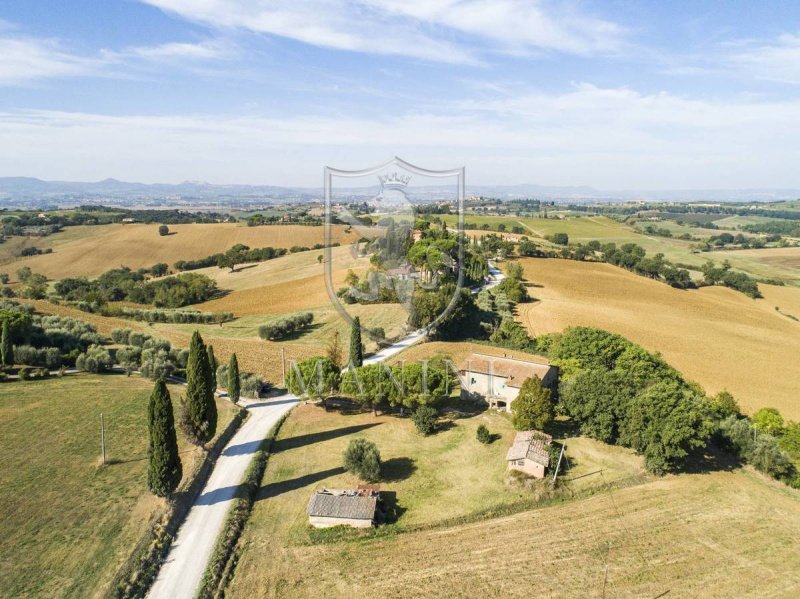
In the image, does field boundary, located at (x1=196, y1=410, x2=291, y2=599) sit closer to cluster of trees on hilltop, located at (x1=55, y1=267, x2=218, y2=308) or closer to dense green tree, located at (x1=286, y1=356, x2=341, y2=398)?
dense green tree, located at (x1=286, y1=356, x2=341, y2=398)

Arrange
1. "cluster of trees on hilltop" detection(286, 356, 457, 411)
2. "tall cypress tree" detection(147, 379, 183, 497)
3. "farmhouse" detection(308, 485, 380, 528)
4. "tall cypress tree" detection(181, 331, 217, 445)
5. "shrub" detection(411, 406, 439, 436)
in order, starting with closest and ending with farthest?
"farmhouse" detection(308, 485, 380, 528), "tall cypress tree" detection(147, 379, 183, 497), "tall cypress tree" detection(181, 331, 217, 445), "shrub" detection(411, 406, 439, 436), "cluster of trees on hilltop" detection(286, 356, 457, 411)

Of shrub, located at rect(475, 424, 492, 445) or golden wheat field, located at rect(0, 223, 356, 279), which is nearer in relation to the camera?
shrub, located at rect(475, 424, 492, 445)

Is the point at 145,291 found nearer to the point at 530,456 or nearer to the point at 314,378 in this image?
the point at 314,378

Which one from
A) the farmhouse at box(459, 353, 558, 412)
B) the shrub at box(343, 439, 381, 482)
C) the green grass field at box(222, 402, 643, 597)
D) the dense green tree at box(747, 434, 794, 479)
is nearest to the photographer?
the green grass field at box(222, 402, 643, 597)

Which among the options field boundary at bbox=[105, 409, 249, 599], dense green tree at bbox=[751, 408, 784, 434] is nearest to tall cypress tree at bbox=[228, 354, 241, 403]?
field boundary at bbox=[105, 409, 249, 599]

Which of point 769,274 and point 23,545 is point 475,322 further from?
point 769,274

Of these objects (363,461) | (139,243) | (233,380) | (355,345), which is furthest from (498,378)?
(139,243)

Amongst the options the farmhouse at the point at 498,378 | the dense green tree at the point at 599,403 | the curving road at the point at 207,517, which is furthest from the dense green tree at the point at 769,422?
the curving road at the point at 207,517

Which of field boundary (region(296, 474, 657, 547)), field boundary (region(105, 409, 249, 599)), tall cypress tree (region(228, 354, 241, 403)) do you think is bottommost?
field boundary (region(296, 474, 657, 547))
